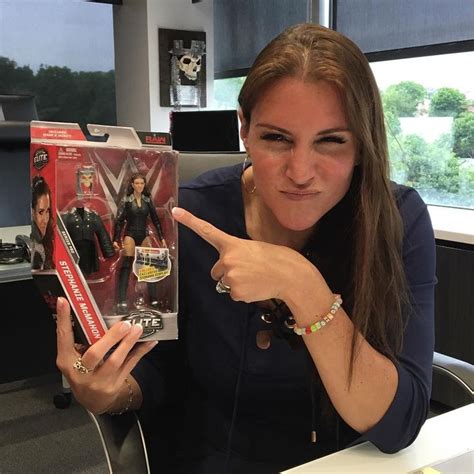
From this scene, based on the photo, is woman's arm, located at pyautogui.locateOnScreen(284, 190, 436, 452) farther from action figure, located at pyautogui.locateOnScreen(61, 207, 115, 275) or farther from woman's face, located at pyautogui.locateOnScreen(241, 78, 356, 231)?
action figure, located at pyautogui.locateOnScreen(61, 207, 115, 275)

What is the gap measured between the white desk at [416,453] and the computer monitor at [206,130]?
2.35 m

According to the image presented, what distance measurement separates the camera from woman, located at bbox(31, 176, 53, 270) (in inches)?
28.5

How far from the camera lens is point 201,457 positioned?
1.06 m

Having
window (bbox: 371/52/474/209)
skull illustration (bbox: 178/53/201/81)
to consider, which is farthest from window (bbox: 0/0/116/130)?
window (bbox: 371/52/474/209)

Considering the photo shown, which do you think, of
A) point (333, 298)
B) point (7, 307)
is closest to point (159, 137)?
point (333, 298)

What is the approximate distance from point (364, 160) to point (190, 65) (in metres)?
3.80

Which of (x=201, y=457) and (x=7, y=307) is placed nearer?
(x=201, y=457)

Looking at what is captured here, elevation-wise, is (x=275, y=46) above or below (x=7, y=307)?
above

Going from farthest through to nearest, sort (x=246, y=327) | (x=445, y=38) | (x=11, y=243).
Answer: (x=445, y=38) < (x=11, y=243) < (x=246, y=327)

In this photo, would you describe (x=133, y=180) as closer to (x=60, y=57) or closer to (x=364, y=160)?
(x=364, y=160)

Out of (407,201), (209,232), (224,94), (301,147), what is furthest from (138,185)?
(224,94)

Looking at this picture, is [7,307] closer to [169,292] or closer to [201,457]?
[201,457]

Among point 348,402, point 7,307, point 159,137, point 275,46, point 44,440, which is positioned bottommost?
point 44,440

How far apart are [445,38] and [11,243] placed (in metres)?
2.21
